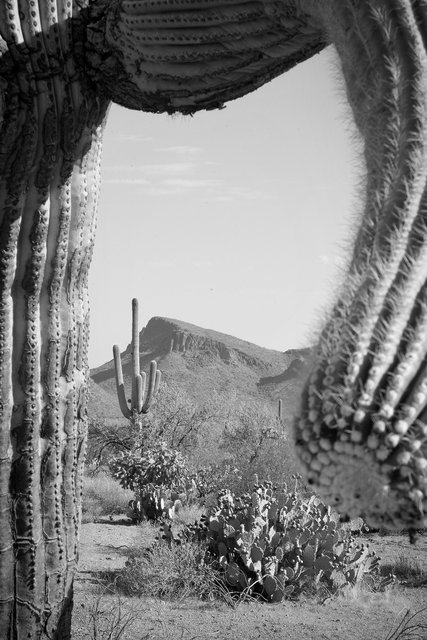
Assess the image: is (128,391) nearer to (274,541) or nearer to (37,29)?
(274,541)

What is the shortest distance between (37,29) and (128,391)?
4546 centimetres

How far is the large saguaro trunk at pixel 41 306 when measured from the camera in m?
3.18

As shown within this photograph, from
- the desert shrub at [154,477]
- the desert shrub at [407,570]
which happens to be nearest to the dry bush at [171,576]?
the desert shrub at [407,570]

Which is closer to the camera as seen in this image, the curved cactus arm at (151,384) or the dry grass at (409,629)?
the dry grass at (409,629)

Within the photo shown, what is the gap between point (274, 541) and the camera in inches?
352

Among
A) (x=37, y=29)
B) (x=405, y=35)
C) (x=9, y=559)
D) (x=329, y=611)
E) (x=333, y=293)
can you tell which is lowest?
(x=329, y=611)

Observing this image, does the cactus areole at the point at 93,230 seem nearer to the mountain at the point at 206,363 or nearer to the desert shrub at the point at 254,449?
the desert shrub at the point at 254,449

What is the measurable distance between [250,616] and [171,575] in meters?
1.10

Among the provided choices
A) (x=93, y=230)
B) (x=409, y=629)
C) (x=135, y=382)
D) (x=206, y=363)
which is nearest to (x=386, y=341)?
(x=93, y=230)

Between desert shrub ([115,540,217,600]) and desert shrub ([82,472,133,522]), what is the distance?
5.30 m

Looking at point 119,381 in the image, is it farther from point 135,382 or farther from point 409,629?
point 409,629

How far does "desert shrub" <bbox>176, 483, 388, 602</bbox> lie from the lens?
8695 millimetres

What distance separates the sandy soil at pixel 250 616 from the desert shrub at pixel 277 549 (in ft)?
0.82

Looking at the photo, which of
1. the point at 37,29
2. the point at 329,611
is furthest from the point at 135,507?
the point at 37,29
